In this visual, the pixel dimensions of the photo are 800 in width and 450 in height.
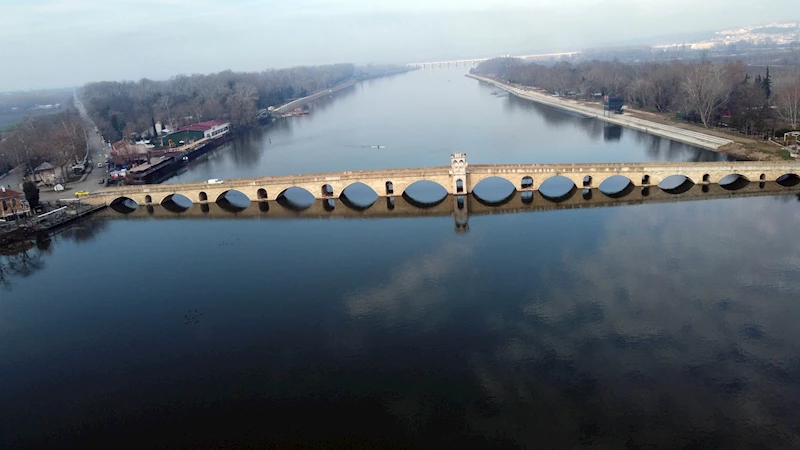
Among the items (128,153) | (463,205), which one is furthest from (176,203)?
(463,205)

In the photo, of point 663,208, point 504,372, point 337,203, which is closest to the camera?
point 504,372

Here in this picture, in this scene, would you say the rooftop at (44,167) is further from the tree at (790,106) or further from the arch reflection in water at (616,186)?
the tree at (790,106)

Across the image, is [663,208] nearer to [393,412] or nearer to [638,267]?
[638,267]

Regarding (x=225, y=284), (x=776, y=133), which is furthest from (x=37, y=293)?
(x=776, y=133)

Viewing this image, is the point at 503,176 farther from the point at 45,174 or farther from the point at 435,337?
the point at 45,174

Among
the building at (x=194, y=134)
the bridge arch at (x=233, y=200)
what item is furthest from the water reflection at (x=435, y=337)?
the building at (x=194, y=134)

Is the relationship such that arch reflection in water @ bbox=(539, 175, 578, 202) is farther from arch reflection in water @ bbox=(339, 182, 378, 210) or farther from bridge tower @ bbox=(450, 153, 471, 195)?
arch reflection in water @ bbox=(339, 182, 378, 210)

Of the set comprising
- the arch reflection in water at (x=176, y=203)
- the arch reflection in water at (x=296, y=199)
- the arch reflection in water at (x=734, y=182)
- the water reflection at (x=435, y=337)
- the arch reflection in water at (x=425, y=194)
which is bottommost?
the water reflection at (x=435, y=337)
